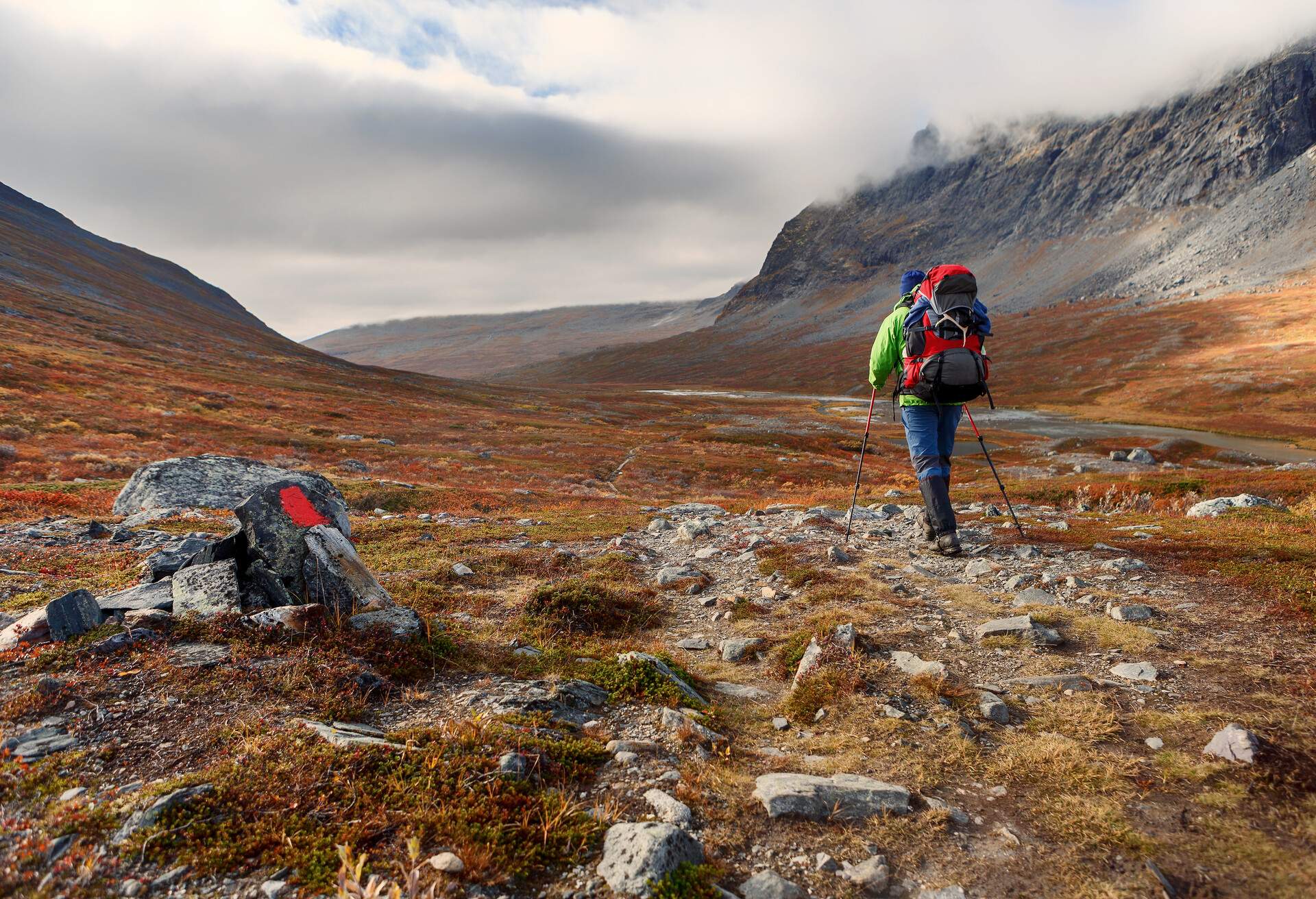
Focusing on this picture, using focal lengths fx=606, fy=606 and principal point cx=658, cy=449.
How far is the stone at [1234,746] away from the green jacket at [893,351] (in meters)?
6.65

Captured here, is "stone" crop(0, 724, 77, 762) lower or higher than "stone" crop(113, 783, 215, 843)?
higher

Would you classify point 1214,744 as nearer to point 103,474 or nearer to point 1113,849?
point 1113,849

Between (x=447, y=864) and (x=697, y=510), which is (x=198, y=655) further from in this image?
(x=697, y=510)

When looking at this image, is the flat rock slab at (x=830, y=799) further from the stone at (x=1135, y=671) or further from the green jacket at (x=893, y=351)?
the green jacket at (x=893, y=351)

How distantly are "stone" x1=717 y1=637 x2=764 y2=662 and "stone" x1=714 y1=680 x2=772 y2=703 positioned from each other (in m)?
0.72

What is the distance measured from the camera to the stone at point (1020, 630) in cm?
714

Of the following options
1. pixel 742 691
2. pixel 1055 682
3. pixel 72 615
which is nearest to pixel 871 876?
pixel 742 691

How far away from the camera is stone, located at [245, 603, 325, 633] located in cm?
644

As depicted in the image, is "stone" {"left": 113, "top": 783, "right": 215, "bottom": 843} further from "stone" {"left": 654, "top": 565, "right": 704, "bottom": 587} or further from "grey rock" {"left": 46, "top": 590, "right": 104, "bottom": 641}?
"stone" {"left": 654, "top": 565, "right": 704, "bottom": 587}

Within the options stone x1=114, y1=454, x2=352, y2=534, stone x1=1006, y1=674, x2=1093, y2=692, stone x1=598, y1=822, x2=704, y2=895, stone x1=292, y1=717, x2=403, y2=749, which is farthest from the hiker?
stone x1=114, y1=454, x2=352, y2=534

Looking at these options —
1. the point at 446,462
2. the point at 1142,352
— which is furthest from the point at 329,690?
the point at 1142,352

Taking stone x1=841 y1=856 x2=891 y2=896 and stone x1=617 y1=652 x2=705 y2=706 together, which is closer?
stone x1=841 y1=856 x2=891 y2=896

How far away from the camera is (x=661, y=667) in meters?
6.61

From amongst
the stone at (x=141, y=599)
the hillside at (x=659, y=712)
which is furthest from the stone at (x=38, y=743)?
the stone at (x=141, y=599)
